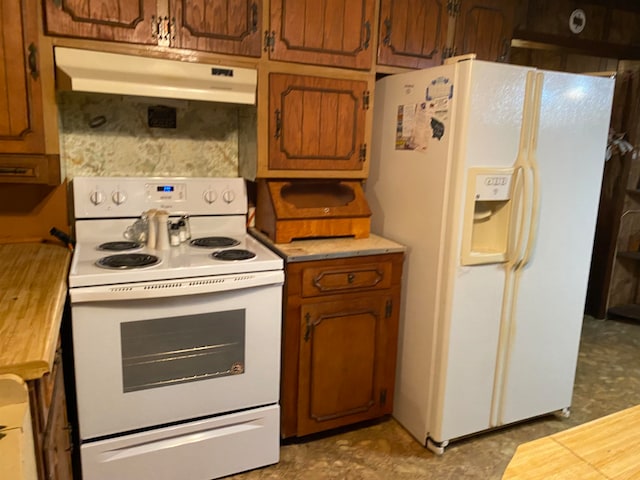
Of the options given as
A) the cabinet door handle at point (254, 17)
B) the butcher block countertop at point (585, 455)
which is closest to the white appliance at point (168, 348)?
the cabinet door handle at point (254, 17)

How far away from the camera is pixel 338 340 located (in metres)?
2.17

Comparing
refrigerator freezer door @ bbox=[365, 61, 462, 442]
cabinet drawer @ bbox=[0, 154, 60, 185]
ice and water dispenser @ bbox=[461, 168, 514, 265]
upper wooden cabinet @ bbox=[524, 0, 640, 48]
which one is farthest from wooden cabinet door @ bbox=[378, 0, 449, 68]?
cabinet drawer @ bbox=[0, 154, 60, 185]


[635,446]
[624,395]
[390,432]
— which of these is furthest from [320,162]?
[624,395]

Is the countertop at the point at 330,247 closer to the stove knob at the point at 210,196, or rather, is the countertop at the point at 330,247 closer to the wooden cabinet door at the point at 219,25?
the stove knob at the point at 210,196

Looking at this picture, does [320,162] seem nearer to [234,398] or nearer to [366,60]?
[366,60]

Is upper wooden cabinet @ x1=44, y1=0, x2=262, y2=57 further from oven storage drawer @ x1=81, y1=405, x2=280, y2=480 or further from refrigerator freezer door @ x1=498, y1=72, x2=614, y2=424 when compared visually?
oven storage drawer @ x1=81, y1=405, x2=280, y2=480

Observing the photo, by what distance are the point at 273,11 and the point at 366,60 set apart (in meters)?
0.47

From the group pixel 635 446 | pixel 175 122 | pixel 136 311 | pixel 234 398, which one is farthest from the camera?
pixel 175 122

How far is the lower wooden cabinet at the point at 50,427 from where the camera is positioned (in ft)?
3.53

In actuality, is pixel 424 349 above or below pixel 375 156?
below

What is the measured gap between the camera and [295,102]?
2.12 meters

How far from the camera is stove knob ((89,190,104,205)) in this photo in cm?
213

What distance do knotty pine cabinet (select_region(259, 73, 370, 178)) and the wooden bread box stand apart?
0.11 m

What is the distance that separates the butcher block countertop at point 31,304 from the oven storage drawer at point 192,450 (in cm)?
65
